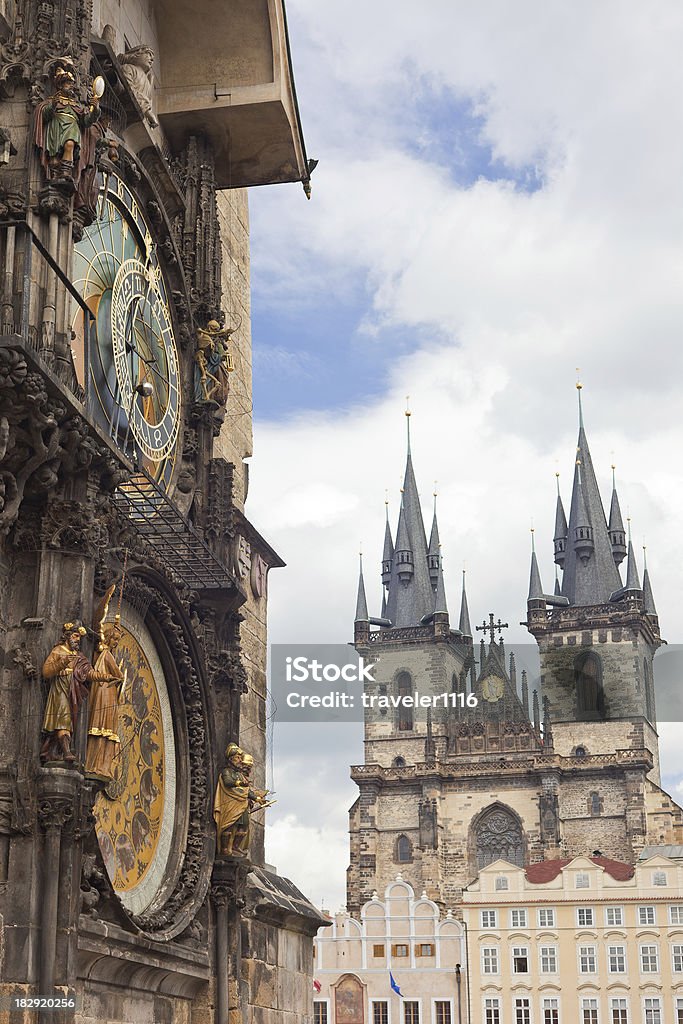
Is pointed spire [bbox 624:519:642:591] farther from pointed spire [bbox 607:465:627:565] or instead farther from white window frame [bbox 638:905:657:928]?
white window frame [bbox 638:905:657:928]

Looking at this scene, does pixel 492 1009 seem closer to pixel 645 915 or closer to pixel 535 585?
pixel 645 915

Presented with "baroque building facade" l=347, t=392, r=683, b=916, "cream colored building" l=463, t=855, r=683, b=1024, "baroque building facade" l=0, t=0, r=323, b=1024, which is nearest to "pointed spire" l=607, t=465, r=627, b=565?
"baroque building facade" l=347, t=392, r=683, b=916

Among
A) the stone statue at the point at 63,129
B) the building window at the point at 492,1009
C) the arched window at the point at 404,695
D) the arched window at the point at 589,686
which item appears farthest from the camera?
the arched window at the point at 404,695

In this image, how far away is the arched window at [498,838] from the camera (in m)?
72.9

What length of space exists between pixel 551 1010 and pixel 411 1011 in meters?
5.45

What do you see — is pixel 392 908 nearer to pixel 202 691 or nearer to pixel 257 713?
pixel 257 713

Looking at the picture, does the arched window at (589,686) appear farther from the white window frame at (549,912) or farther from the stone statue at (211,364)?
the stone statue at (211,364)

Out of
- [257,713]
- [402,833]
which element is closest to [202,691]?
[257,713]

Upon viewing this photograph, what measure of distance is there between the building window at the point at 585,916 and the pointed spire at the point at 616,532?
33.0 metres

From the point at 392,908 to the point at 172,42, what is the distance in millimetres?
51915

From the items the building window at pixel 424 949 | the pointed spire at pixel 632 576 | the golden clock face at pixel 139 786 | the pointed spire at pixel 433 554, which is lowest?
the golden clock face at pixel 139 786

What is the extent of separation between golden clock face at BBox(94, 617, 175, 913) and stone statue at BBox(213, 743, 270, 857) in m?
0.41

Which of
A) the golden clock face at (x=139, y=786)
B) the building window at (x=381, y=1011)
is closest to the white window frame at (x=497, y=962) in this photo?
the building window at (x=381, y=1011)

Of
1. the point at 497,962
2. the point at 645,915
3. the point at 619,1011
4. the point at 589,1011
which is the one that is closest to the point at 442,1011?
the point at 497,962
